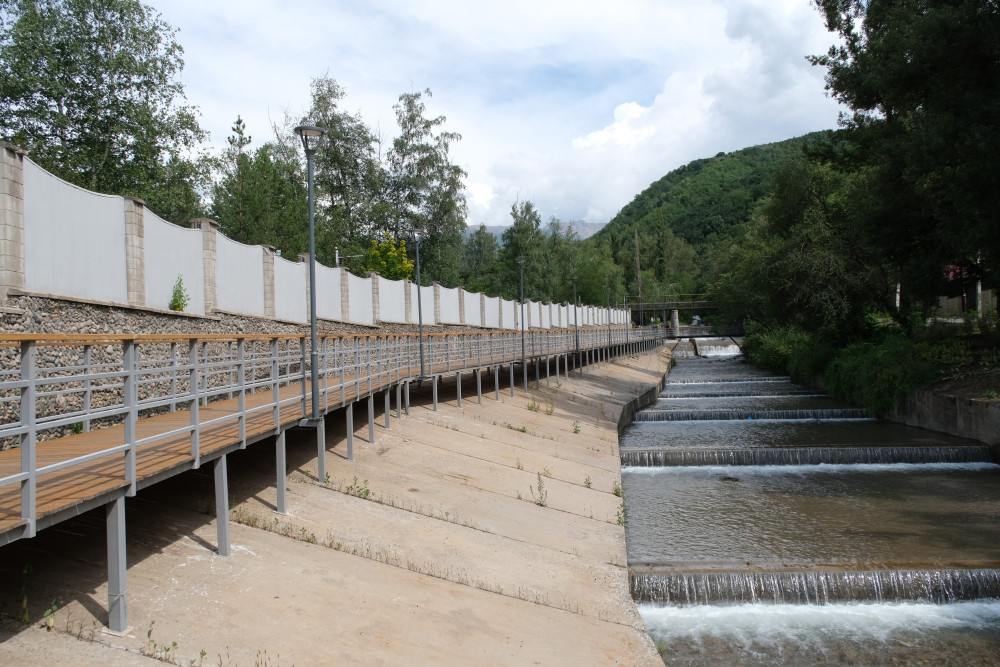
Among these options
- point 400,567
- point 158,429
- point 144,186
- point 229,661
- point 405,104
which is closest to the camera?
point 229,661

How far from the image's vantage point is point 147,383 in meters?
8.96

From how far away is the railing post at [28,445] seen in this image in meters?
4.42

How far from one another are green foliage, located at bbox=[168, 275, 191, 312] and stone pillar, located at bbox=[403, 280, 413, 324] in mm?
14753

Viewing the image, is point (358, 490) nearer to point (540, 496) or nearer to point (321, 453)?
point (321, 453)

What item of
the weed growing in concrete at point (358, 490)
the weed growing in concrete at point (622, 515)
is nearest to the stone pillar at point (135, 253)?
the weed growing in concrete at point (358, 490)

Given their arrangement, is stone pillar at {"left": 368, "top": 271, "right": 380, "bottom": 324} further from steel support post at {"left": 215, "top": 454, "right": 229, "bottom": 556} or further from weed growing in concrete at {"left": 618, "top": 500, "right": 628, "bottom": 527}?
steel support post at {"left": 215, "top": 454, "right": 229, "bottom": 556}

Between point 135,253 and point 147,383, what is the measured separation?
181 inches

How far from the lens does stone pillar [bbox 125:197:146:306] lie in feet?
40.9

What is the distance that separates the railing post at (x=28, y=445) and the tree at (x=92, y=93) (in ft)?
88.0

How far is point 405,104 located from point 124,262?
133 feet

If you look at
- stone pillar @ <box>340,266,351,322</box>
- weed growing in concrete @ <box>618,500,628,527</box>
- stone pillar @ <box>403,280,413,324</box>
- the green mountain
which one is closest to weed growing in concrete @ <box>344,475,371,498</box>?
weed growing in concrete @ <box>618,500,628,527</box>

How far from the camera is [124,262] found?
12.4 meters

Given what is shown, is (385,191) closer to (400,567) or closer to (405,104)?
(405,104)

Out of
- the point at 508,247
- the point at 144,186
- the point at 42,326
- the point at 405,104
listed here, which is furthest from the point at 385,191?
the point at 42,326
